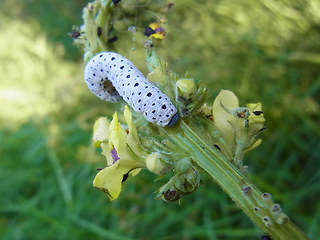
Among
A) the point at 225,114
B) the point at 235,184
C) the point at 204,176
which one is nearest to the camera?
the point at 235,184

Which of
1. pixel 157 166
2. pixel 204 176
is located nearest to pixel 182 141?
pixel 157 166

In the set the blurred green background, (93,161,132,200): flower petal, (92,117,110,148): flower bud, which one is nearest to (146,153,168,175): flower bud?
(93,161,132,200): flower petal

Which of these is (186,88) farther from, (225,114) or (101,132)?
(101,132)

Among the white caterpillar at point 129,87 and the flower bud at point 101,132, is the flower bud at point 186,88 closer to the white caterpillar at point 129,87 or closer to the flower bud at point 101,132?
the white caterpillar at point 129,87

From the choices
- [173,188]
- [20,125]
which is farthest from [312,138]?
[20,125]

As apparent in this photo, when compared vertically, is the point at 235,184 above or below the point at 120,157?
below

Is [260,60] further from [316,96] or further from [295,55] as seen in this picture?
[316,96]
